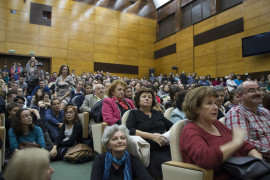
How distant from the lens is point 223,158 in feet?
3.55

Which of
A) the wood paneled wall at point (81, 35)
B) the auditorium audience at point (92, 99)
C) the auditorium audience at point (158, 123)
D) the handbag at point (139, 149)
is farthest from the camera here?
the wood paneled wall at point (81, 35)

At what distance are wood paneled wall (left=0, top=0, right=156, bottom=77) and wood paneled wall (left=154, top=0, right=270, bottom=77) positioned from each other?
2132 millimetres

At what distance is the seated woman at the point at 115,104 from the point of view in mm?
2426

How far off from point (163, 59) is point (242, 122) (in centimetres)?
1286

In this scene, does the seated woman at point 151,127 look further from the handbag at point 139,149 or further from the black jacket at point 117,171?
the black jacket at point 117,171

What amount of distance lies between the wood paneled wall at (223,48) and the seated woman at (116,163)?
8661mm

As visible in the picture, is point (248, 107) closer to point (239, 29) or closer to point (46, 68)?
point (239, 29)

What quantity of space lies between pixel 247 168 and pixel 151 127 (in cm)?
105

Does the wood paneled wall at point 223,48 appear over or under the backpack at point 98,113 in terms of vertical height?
over

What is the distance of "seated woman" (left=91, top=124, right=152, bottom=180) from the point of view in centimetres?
150

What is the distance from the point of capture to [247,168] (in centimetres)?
106

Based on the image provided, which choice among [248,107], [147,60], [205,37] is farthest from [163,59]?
[248,107]

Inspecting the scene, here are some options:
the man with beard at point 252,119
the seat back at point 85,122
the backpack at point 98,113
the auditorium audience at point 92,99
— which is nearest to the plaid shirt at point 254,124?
the man with beard at point 252,119

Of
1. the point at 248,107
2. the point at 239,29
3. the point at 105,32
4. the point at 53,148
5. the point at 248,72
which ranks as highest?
the point at 105,32
